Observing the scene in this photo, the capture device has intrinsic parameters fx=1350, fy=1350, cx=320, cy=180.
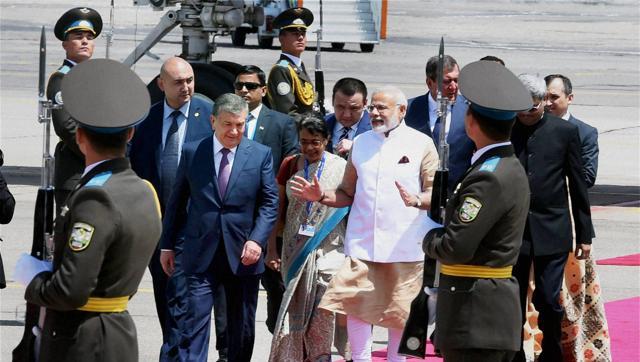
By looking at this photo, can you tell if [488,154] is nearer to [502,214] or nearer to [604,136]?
[502,214]

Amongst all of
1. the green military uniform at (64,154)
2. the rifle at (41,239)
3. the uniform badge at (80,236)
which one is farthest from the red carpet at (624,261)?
the uniform badge at (80,236)

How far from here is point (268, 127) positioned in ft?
29.8

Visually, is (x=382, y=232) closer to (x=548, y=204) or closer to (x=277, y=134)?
(x=548, y=204)

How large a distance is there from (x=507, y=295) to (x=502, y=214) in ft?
1.34

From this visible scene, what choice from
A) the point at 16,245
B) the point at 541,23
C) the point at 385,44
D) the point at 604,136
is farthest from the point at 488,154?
the point at 541,23

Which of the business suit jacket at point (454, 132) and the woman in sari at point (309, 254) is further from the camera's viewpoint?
the business suit jacket at point (454, 132)

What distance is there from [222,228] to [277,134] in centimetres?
138

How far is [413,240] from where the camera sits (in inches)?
312

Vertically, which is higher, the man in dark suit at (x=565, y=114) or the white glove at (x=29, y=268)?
the man in dark suit at (x=565, y=114)

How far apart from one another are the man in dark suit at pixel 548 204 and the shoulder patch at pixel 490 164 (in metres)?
1.77

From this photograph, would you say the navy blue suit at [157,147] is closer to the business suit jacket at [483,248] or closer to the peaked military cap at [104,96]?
the business suit jacket at [483,248]

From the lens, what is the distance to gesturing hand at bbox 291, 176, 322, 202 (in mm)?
7664

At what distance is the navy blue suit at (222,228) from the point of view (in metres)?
7.88

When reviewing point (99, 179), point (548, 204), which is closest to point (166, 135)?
point (548, 204)
